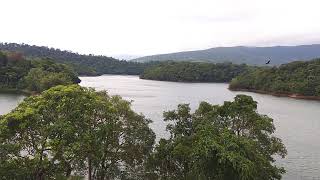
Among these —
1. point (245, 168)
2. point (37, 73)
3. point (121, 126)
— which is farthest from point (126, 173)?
point (37, 73)

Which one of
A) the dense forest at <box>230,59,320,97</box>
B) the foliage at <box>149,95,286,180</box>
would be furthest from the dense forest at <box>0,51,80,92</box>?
the foliage at <box>149,95,286,180</box>

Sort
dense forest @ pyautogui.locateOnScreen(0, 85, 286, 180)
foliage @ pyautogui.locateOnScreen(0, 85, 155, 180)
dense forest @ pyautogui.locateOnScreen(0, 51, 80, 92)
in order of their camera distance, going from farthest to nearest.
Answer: dense forest @ pyautogui.locateOnScreen(0, 51, 80, 92), foliage @ pyautogui.locateOnScreen(0, 85, 155, 180), dense forest @ pyautogui.locateOnScreen(0, 85, 286, 180)

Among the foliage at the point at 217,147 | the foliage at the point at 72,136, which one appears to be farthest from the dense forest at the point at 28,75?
the foliage at the point at 217,147

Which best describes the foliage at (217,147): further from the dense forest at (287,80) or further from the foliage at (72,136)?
the dense forest at (287,80)

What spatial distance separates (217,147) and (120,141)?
10.5 metres

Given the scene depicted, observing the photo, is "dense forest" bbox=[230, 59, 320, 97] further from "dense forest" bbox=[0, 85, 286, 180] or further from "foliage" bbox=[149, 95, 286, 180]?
"dense forest" bbox=[0, 85, 286, 180]

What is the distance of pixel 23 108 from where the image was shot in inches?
1176

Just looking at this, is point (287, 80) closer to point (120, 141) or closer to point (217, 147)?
point (120, 141)

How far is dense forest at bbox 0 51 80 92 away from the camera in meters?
111

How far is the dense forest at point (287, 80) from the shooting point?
13225cm

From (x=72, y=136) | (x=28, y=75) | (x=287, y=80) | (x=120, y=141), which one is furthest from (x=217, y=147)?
(x=287, y=80)

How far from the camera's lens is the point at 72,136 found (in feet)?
91.4

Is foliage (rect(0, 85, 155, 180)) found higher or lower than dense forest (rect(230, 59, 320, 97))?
higher

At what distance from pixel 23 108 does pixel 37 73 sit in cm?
9459
